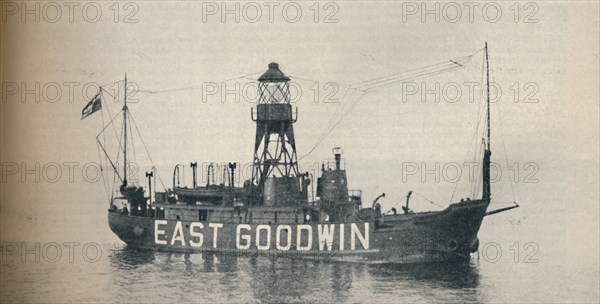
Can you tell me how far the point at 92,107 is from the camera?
15.1 m

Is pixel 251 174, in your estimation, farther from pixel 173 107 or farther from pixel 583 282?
pixel 583 282

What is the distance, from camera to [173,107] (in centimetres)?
1530

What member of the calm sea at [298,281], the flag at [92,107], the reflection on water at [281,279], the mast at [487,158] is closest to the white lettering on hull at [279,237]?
the reflection on water at [281,279]

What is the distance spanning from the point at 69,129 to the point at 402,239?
7013mm

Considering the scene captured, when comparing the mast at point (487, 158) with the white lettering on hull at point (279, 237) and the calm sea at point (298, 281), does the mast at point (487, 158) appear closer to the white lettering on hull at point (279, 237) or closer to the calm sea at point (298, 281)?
the calm sea at point (298, 281)

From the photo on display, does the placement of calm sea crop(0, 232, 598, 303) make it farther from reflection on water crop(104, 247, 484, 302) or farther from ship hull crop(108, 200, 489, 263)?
ship hull crop(108, 200, 489, 263)

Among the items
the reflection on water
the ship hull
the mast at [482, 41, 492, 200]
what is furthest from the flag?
the mast at [482, 41, 492, 200]

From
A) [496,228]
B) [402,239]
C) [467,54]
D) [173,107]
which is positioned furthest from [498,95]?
[173,107]

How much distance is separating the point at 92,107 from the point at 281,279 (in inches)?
183

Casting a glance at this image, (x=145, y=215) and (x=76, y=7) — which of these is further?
(x=145, y=215)

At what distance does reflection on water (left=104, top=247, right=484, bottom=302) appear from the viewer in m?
14.9

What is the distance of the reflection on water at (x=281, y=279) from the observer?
585 inches

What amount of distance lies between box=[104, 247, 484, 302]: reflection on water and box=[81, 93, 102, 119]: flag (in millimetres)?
3117

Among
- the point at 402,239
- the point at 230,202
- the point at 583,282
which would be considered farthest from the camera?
the point at 230,202
